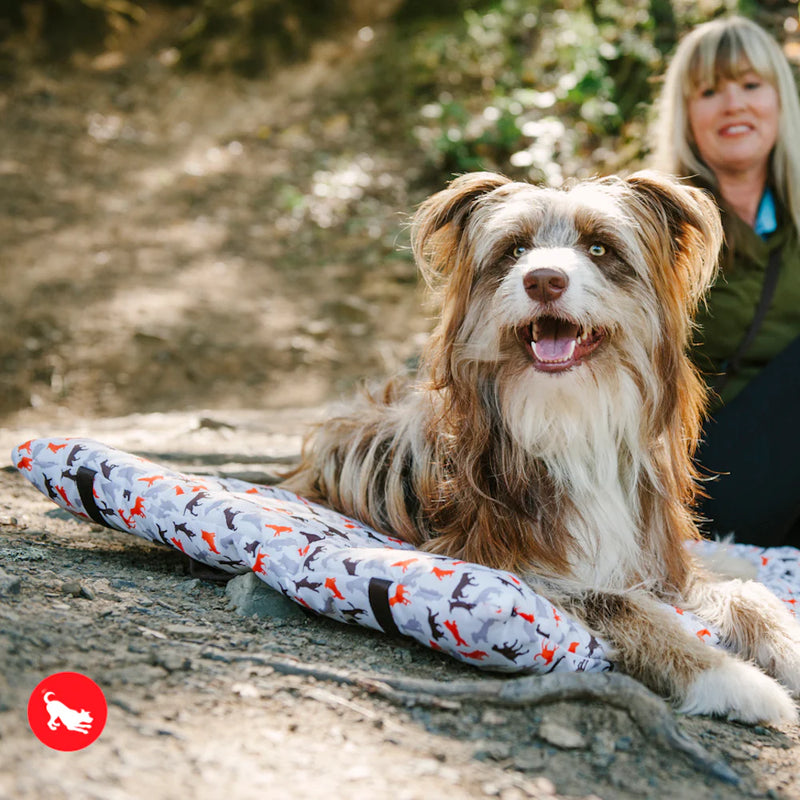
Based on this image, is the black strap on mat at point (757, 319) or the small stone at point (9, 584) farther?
the black strap on mat at point (757, 319)

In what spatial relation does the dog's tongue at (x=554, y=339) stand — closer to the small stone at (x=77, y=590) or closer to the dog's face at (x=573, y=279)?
the dog's face at (x=573, y=279)

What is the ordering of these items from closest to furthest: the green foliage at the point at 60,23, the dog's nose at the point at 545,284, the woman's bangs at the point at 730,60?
the dog's nose at the point at 545,284, the woman's bangs at the point at 730,60, the green foliage at the point at 60,23

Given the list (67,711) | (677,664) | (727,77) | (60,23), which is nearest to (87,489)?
(67,711)

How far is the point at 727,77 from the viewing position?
171 inches

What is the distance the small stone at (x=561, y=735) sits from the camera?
2137 mm

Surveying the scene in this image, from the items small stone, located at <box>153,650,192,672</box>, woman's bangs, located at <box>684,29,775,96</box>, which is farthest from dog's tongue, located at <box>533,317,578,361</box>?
woman's bangs, located at <box>684,29,775,96</box>

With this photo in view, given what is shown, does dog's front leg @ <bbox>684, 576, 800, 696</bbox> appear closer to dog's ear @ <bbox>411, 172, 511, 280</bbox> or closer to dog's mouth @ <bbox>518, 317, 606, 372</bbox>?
dog's mouth @ <bbox>518, 317, 606, 372</bbox>

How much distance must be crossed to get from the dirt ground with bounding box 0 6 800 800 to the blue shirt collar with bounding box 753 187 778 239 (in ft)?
8.72

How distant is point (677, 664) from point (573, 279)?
117 cm

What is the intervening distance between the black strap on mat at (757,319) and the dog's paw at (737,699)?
195 cm

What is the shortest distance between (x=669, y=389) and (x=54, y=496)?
7.16 feet

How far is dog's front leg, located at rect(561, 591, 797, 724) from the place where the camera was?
252 centimetres

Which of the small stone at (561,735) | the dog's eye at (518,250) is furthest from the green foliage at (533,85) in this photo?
the small stone at (561,735)

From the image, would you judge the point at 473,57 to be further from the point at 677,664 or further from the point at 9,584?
the point at 9,584
